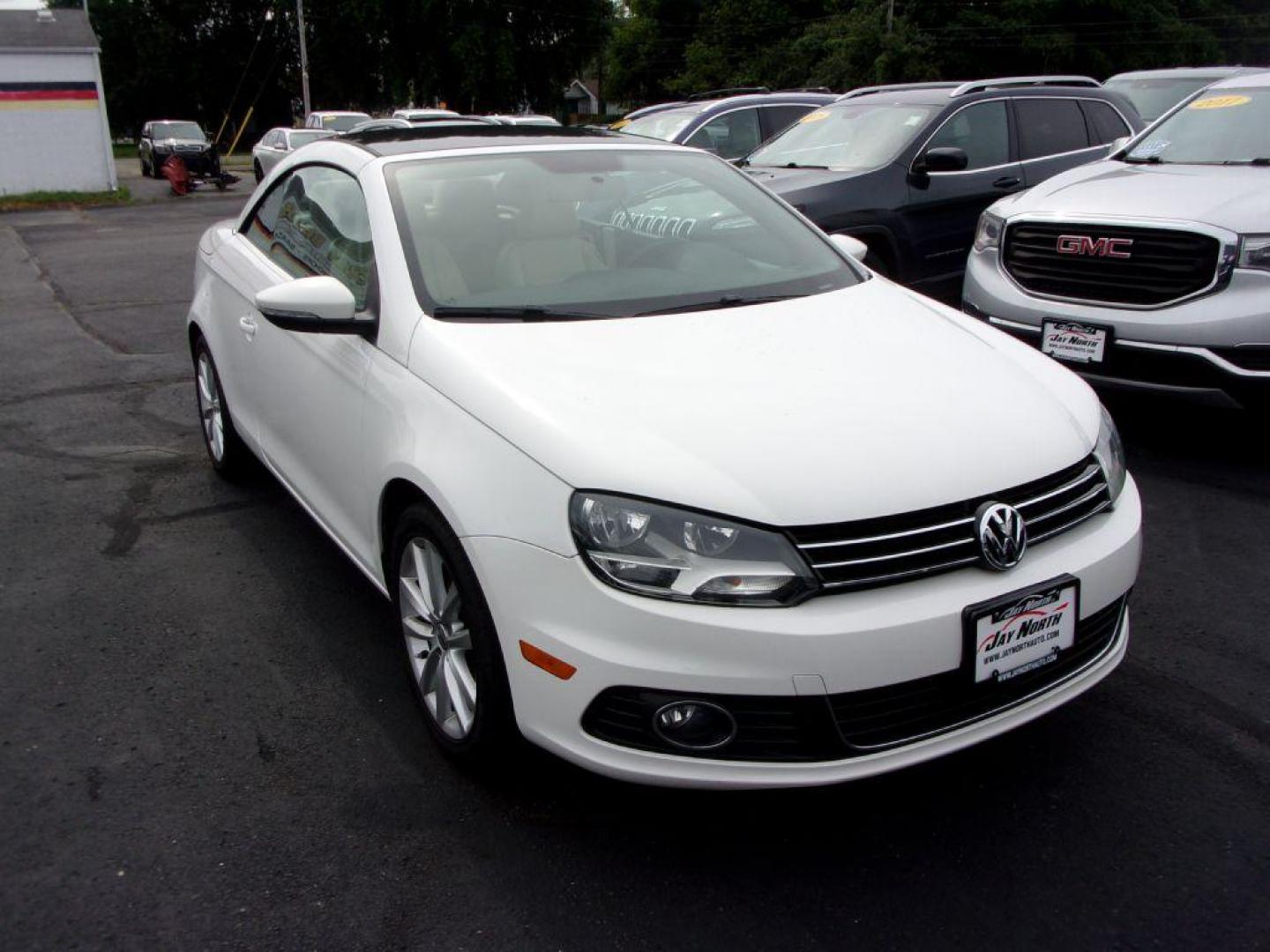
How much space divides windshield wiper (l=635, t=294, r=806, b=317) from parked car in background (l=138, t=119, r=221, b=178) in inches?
1030

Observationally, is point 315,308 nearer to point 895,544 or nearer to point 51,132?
point 895,544

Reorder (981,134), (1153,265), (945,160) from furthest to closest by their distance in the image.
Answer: (981,134) → (945,160) → (1153,265)

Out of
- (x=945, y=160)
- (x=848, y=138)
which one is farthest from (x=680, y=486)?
(x=848, y=138)

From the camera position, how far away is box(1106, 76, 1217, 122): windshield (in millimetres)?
A: 12812

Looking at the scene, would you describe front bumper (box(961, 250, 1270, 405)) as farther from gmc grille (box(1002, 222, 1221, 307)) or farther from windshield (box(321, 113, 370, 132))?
windshield (box(321, 113, 370, 132))

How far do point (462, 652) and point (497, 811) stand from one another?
0.40m

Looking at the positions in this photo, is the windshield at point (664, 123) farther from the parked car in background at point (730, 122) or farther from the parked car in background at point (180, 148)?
the parked car in background at point (180, 148)

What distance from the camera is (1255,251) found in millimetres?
4902

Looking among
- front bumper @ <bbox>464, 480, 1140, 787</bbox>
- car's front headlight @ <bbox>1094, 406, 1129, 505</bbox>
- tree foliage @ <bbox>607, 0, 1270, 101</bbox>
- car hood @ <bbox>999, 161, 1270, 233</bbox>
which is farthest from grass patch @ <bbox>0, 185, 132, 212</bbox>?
tree foliage @ <bbox>607, 0, 1270, 101</bbox>

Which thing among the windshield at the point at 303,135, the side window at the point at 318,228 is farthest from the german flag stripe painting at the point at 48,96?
the side window at the point at 318,228

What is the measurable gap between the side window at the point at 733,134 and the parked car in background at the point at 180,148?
63.6 ft

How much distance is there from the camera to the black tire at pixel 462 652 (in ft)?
8.53

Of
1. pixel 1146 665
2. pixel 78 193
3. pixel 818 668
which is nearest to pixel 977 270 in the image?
pixel 1146 665

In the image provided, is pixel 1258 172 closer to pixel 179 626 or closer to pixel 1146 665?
pixel 1146 665
